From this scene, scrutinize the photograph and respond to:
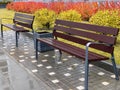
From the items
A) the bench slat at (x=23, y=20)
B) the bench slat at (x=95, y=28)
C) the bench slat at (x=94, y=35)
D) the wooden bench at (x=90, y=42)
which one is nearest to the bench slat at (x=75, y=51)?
the wooden bench at (x=90, y=42)

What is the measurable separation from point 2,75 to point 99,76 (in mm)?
2003

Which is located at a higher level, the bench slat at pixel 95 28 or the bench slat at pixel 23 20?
the bench slat at pixel 95 28

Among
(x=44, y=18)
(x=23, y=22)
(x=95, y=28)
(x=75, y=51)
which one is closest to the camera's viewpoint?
(x=75, y=51)

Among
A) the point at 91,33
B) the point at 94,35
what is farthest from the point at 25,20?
the point at 94,35

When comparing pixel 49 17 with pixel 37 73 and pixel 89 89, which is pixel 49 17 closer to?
pixel 37 73

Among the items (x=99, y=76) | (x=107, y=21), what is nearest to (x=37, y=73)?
(x=99, y=76)

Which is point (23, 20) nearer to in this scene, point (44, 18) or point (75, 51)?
point (44, 18)

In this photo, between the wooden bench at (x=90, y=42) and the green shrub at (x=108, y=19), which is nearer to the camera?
the wooden bench at (x=90, y=42)

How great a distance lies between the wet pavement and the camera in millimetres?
4581

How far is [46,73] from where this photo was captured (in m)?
5.29

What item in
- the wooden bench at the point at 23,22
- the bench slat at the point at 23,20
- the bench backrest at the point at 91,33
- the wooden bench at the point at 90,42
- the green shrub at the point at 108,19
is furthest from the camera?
the bench slat at the point at 23,20

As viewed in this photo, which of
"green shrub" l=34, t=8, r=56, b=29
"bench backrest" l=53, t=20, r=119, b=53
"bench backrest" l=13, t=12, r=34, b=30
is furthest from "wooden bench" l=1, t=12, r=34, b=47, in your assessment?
"bench backrest" l=53, t=20, r=119, b=53

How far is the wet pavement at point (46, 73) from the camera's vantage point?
15.0ft

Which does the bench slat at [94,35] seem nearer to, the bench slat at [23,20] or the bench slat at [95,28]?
the bench slat at [95,28]
